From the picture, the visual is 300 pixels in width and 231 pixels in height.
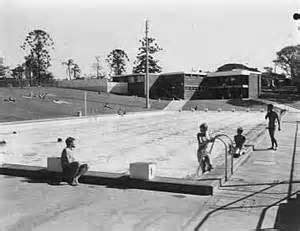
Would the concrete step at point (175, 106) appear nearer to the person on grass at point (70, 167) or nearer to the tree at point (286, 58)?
the tree at point (286, 58)

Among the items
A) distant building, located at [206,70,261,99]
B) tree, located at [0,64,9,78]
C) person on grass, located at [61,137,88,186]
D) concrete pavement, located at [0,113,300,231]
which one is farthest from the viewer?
tree, located at [0,64,9,78]

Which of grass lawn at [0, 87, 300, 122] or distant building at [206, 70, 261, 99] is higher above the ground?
distant building at [206, 70, 261, 99]

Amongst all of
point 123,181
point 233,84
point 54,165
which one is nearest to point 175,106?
point 233,84

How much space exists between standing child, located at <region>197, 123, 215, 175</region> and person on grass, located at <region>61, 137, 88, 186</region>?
280 cm

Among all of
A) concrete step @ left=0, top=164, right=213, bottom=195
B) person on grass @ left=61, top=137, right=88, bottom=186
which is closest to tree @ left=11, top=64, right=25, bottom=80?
concrete step @ left=0, top=164, right=213, bottom=195

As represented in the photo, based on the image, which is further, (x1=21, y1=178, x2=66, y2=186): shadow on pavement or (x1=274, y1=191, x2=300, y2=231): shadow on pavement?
(x1=21, y1=178, x2=66, y2=186): shadow on pavement

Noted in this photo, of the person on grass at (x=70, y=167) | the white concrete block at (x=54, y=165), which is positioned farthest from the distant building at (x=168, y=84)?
the person on grass at (x=70, y=167)

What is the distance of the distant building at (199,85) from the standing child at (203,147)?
264 ft

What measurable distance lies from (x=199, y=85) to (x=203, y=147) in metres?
86.6

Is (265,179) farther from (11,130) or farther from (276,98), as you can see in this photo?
(276,98)

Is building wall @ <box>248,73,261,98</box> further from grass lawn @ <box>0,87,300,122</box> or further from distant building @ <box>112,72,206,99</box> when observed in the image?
distant building @ <box>112,72,206,99</box>

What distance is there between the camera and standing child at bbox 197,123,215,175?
36.5 ft

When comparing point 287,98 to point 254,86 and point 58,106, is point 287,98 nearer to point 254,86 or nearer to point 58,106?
point 254,86

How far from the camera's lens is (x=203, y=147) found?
11.1 metres
